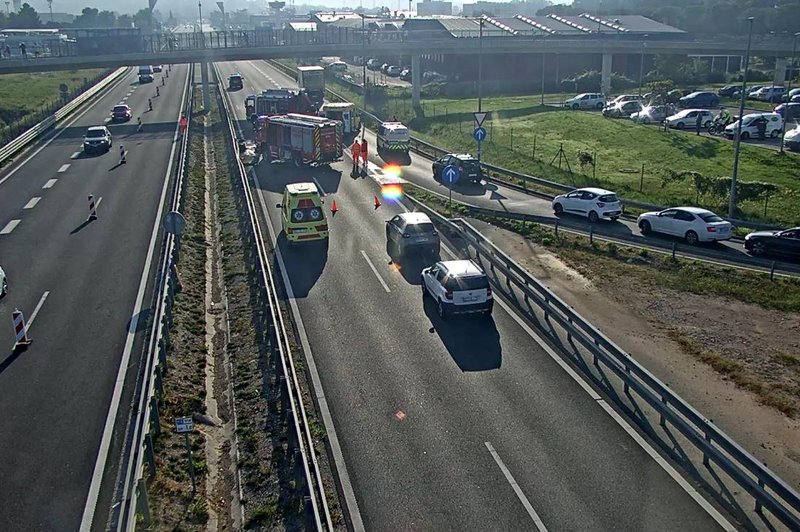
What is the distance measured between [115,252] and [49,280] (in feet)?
11.2

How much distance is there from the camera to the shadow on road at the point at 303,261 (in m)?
26.1

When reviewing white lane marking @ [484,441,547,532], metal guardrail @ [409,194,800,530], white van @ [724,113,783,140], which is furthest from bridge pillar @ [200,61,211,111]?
white lane marking @ [484,441,547,532]

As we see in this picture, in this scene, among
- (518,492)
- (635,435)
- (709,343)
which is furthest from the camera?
(709,343)

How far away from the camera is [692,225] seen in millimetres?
31031

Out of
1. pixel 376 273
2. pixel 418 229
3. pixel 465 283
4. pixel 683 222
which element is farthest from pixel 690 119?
pixel 465 283

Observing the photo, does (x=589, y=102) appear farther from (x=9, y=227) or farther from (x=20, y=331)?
(x=20, y=331)

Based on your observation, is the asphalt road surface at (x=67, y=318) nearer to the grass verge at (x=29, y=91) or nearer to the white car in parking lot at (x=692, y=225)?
the white car in parking lot at (x=692, y=225)

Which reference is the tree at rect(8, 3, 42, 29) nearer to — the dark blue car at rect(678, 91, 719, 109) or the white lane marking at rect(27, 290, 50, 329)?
the dark blue car at rect(678, 91, 719, 109)

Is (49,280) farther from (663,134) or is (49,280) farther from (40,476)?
(663,134)

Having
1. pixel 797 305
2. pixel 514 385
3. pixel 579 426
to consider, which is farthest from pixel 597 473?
pixel 797 305

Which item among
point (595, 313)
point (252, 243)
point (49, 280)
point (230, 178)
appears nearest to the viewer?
point (595, 313)

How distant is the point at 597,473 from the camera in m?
14.8

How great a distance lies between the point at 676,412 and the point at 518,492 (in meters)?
4.76

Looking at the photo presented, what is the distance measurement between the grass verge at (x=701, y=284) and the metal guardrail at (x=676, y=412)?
9.20 ft
